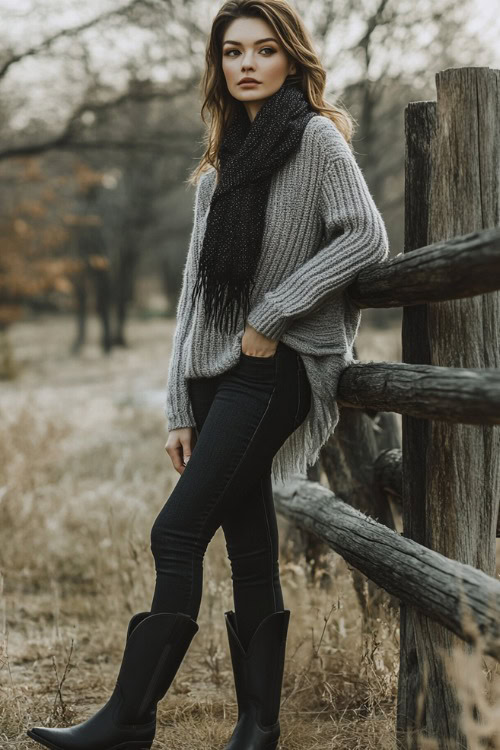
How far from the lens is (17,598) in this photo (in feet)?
14.9

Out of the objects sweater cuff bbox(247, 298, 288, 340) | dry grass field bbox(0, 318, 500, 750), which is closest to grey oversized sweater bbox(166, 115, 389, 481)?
sweater cuff bbox(247, 298, 288, 340)

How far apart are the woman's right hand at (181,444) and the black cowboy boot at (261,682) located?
0.56 metres

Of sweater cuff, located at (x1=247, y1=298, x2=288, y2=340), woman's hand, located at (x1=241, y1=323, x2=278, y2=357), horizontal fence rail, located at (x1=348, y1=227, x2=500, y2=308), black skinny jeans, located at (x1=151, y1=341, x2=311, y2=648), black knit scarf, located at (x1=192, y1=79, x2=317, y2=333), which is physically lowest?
black skinny jeans, located at (x1=151, y1=341, x2=311, y2=648)

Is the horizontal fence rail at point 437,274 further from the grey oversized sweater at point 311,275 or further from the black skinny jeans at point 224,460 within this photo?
the black skinny jeans at point 224,460

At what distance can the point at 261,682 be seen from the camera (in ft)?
8.57

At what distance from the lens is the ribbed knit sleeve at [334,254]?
2.42 m

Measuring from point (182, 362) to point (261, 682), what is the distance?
3.28 ft

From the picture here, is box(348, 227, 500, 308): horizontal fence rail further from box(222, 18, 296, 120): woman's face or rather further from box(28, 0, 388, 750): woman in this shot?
box(222, 18, 296, 120): woman's face

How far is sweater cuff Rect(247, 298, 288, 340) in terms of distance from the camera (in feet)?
7.95

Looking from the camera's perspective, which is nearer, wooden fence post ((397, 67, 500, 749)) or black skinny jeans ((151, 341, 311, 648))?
wooden fence post ((397, 67, 500, 749))

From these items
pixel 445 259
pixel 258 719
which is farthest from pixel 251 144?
pixel 258 719

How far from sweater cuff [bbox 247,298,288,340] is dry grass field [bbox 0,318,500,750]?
3.32ft

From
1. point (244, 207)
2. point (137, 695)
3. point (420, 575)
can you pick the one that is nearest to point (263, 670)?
point (137, 695)

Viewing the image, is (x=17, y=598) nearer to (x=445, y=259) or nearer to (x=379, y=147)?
(x=445, y=259)
